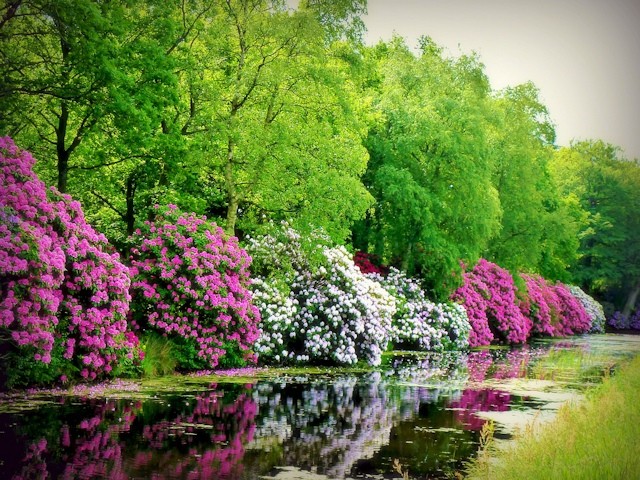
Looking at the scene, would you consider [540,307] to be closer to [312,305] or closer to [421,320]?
[421,320]

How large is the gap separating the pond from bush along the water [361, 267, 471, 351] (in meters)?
10.1

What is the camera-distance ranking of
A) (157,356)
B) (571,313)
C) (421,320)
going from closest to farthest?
(157,356)
(421,320)
(571,313)

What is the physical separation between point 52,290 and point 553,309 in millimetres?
41804

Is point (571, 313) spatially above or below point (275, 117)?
below

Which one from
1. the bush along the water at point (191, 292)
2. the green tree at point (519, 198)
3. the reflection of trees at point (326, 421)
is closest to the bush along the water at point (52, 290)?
the bush along the water at point (191, 292)

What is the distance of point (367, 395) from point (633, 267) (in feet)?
188

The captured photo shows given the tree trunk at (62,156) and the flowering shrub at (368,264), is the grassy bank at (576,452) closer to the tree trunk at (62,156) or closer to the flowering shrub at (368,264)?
the tree trunk at (62,156)

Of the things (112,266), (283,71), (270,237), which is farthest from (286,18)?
(112,266)

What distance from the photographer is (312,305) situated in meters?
23.4

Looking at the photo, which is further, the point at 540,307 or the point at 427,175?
the point at 540,307

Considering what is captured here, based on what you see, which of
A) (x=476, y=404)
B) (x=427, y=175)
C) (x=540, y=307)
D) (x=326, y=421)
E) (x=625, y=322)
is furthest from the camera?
(x=625, y=322)

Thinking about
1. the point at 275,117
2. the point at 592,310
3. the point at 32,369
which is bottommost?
the point at 32,369

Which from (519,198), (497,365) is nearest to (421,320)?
(497,365)

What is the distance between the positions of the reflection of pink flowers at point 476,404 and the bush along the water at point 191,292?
5.35 metres
